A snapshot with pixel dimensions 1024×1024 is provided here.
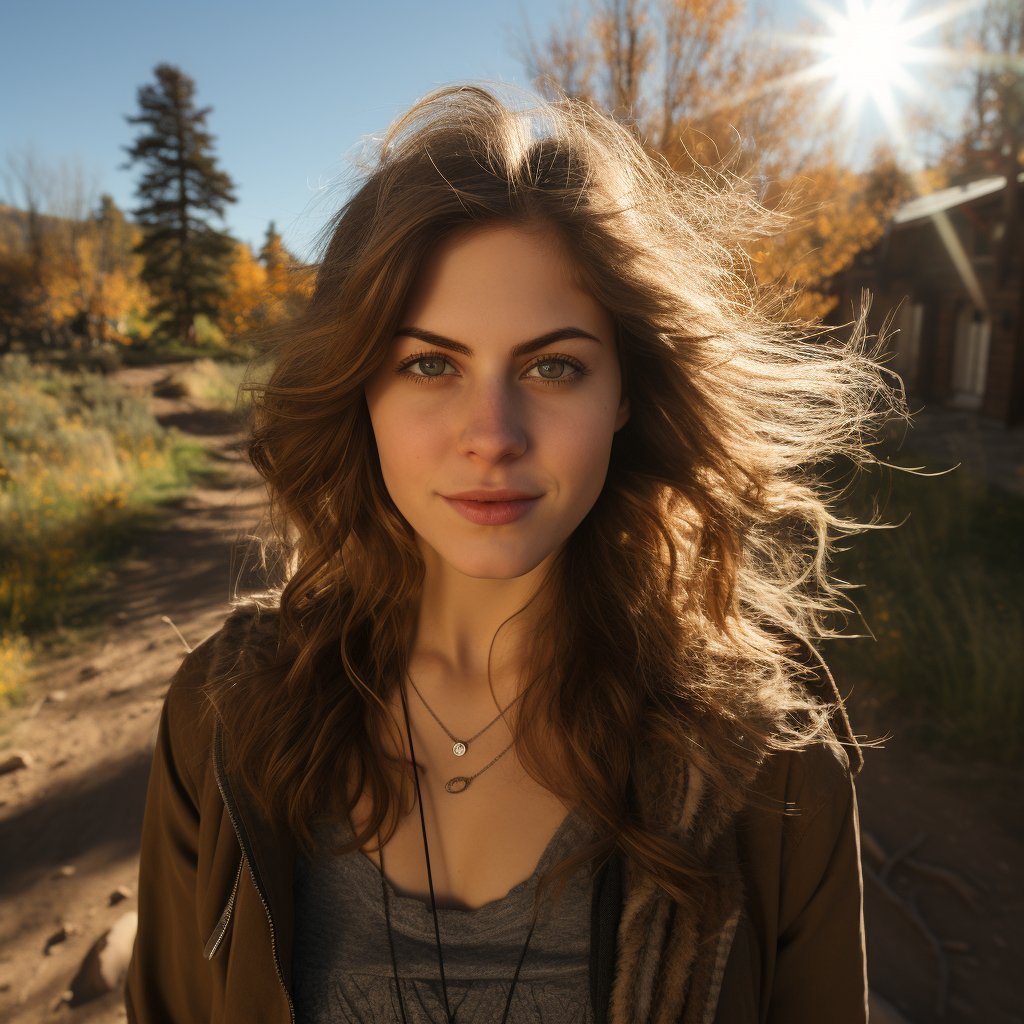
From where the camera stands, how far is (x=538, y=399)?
1337 mm

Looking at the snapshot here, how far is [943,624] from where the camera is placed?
479cm

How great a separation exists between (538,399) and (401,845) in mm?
910

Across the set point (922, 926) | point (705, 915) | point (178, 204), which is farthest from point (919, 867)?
point (178, 204)

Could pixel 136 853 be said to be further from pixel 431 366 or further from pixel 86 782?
pixel 431 366

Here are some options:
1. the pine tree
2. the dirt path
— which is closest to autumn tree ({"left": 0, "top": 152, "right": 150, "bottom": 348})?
the pine tree

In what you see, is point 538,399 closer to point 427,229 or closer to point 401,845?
point 427,229

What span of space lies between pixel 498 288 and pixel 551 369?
6.8 inches

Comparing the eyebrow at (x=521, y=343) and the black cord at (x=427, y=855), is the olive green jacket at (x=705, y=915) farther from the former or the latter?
the eyebrow at (x=521, y=343)

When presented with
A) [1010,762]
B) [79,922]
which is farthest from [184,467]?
[1010,762]

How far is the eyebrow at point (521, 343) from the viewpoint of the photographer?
4.30 ft

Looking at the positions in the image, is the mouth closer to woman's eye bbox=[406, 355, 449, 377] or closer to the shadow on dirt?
woman's eye bbox=[406, 355, 449, 377]

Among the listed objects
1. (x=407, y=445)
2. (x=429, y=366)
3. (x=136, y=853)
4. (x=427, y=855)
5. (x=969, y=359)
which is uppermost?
(x=969, y=359)

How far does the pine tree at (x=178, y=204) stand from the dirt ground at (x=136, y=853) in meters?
28.2

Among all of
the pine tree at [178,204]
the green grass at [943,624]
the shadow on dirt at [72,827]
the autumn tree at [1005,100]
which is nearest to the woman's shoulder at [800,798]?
the green grass at [943,624]
